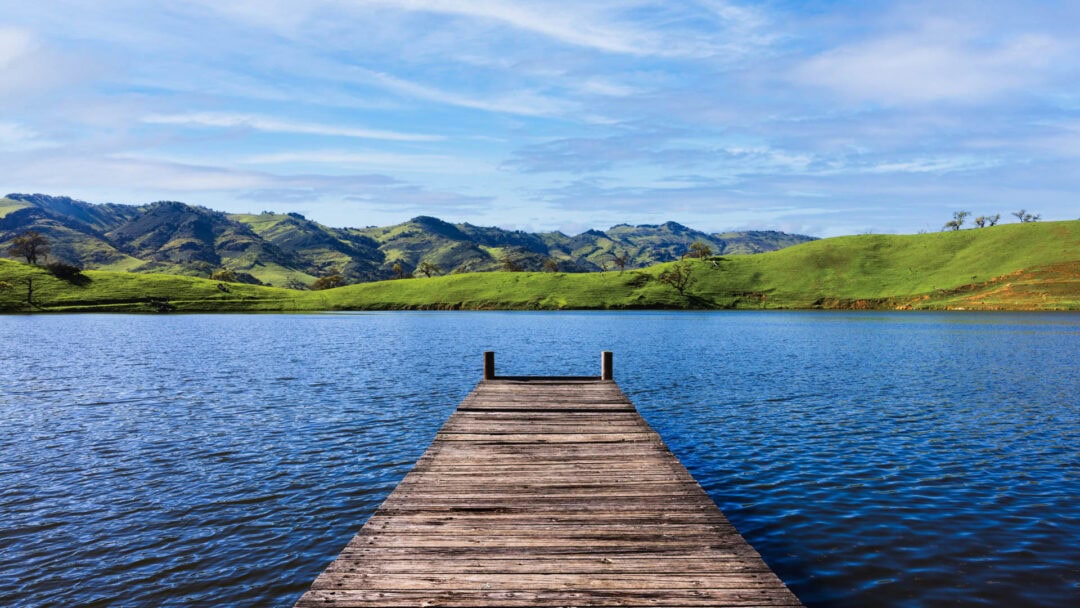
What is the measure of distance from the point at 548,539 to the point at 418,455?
503 inches

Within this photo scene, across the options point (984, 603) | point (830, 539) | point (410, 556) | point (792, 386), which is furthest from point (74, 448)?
point (792, 386)

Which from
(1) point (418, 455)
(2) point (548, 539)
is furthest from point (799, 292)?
(2) point (548, 539)

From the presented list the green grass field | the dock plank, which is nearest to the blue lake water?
the dock plank

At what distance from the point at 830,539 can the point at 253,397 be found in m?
30.4

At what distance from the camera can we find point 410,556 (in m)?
9.11

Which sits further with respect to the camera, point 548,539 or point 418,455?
point 418,455

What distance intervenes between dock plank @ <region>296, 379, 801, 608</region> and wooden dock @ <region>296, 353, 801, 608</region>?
2cm

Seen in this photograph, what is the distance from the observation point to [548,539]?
979cm

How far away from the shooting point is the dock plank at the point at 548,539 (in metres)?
7.89

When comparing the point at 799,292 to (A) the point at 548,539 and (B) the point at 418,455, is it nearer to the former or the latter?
(B) the point at 418,455

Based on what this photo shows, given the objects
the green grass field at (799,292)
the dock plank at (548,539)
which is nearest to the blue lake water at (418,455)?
the dock plank at (548,539)

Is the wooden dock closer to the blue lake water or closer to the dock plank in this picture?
the dock plank

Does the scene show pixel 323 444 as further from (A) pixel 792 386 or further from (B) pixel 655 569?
(A) pixel 792 386

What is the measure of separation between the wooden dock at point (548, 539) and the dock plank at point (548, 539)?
24 millimetres
